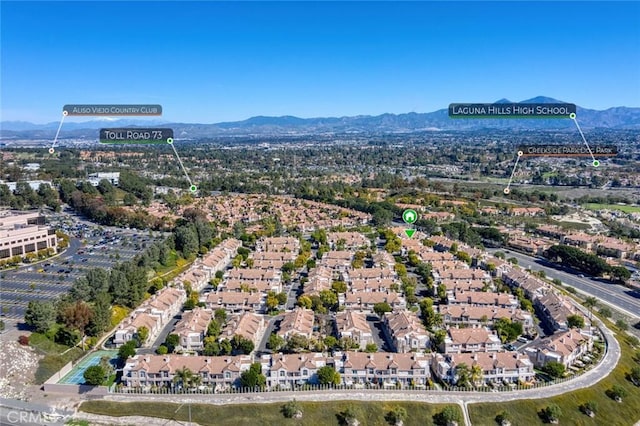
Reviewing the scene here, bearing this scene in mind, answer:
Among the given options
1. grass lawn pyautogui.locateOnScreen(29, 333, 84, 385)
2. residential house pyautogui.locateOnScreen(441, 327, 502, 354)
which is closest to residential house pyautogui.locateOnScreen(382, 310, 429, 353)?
residential house pyautogui.locateOnScreen(441, 327, 502, 354)

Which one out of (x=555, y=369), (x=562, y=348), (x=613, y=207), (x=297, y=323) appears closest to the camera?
(x=555, y=369)

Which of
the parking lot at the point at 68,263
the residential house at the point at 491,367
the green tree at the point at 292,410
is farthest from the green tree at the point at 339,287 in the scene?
the parking lot at the point at 68,263

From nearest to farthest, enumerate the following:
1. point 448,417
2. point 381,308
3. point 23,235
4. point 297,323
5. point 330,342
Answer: point 448,417, point 330,342, point 297,323, point 381,308, point 23,235

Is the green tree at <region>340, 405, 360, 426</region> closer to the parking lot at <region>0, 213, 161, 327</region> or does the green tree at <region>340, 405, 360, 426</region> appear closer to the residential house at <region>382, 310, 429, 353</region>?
the residential house at <region>382, 310, 429, 353</region>

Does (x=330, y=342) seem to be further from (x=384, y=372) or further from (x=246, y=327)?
(x=246, y=327)

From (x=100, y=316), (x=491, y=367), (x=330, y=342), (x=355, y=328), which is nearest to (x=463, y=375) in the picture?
(x=491, y=367)

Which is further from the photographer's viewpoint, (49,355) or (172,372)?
(49,355)

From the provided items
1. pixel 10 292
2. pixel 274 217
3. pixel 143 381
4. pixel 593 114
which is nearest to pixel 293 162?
pixel 274 217

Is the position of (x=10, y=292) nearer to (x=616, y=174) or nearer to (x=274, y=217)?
(x=274, y=217)
